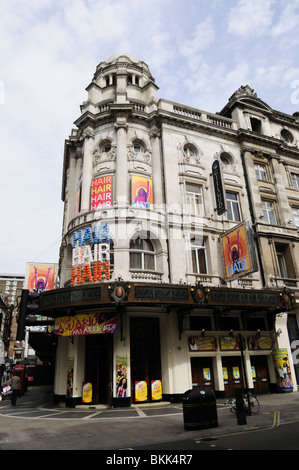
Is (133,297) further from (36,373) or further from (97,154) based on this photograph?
(36,373)

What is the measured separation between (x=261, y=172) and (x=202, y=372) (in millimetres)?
17557

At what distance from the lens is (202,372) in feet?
64.6

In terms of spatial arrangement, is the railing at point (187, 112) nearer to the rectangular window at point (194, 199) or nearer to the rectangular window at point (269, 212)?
the rectangular window at point (194, 199)

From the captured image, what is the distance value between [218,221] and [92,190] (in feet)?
31.5

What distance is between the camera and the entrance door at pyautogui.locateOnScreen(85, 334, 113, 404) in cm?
1820

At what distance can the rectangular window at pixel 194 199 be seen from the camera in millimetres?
23205

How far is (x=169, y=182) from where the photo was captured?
2269cm

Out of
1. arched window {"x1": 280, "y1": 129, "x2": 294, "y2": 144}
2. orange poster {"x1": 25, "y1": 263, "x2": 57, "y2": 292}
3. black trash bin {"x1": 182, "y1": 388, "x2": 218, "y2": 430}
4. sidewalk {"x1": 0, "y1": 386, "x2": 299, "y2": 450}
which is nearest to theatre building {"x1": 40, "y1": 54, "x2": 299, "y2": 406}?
orange poster {"x1": 25, "y1": 263, "x2": 57, "y2": 292}

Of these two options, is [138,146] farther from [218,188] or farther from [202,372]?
[202,372]

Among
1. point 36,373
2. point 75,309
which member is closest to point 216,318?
point 75,309

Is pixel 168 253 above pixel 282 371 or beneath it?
above

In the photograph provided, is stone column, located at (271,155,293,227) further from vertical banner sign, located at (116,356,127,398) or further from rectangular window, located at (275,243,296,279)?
vertical banner sign, located at (116,356,127,398)

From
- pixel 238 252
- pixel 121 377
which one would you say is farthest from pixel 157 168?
pixel 121 377
